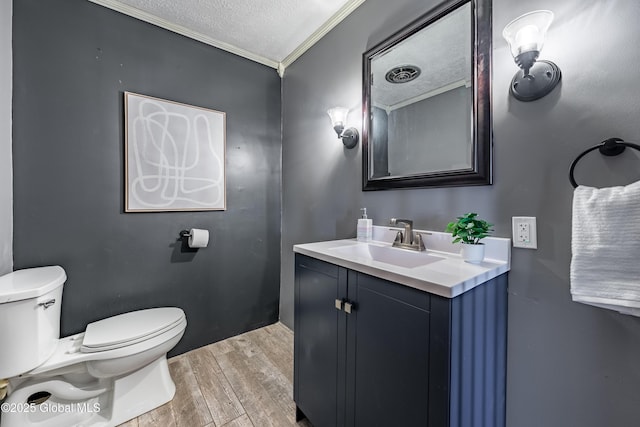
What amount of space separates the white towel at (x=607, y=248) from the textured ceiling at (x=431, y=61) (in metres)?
0.69

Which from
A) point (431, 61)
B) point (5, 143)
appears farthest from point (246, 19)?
point (5, 143)

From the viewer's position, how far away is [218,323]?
2115mm

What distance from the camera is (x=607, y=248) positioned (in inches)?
28.5

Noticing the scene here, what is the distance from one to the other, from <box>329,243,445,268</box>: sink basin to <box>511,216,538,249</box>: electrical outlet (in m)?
0.29

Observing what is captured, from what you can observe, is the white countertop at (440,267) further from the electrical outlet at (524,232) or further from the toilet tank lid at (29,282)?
the toilet tank lid at (29,282)

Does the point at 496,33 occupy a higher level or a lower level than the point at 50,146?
higher

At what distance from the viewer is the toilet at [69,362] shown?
1135mm

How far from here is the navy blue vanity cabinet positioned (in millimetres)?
759

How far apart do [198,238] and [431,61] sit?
1860mm

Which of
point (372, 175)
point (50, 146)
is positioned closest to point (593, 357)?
point (372, 175)

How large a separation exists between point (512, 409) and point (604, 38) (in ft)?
4.48

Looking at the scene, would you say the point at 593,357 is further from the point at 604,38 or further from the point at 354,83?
the point at 354,83

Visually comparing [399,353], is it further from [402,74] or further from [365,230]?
[402,74]

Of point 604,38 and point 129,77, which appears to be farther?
point 129,77
